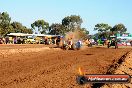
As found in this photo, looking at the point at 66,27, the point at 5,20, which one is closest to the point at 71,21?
the point at 66,27

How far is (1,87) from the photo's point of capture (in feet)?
31.4

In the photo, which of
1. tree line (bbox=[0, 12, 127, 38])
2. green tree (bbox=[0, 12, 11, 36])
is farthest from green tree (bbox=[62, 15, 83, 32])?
green tree (bbox=[0, 12, 11, 36])

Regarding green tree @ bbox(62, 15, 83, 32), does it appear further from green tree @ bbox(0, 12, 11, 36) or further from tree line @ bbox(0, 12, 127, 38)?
green tree @ bbox(0, 12, 11, 36)

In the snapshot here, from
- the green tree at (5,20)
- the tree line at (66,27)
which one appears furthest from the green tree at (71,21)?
the green tree at (5,20)

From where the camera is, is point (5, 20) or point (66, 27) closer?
point (5, 20)

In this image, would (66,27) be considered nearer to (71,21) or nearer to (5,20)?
(71,21)

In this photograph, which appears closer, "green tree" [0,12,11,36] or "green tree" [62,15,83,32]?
"green tree" [0,12,11,36]

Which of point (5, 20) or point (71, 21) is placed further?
point (71, 21)

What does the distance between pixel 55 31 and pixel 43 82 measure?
474ft

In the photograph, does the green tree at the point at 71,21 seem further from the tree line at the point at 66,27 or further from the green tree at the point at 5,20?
the green tree at the point at 5,20

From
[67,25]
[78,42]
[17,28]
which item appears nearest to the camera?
[78,42]

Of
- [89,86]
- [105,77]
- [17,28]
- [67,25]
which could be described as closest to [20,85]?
[89,86]

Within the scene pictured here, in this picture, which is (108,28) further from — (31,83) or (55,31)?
(31,83)

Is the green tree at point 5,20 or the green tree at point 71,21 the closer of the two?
the green tree at point 5,20
